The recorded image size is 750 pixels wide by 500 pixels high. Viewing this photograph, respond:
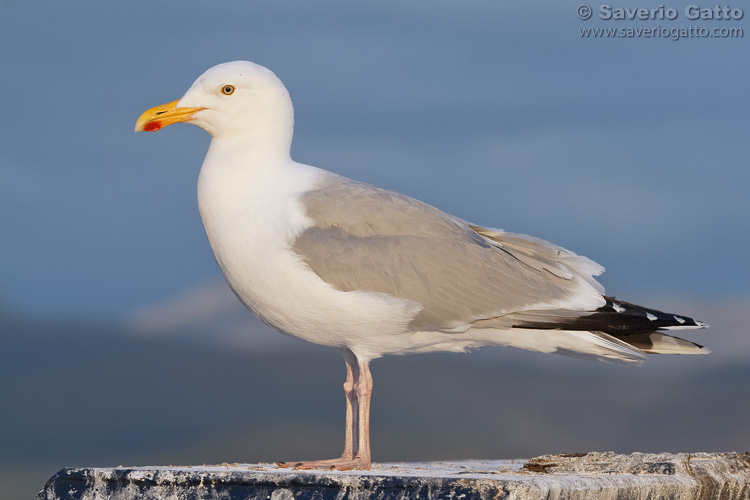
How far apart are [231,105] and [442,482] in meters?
3.27

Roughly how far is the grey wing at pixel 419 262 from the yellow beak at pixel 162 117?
3.89 feet

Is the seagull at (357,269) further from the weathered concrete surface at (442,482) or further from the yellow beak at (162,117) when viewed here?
the weathered concrete surface at (442,482)

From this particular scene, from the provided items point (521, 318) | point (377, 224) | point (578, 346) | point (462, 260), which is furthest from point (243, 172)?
point (578, 346)

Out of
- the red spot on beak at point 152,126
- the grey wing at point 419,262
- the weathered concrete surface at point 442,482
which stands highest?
the red spot on beak at point 152,126

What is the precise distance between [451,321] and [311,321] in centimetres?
93

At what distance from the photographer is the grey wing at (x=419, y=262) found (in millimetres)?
6051

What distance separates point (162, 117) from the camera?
22.1 ft

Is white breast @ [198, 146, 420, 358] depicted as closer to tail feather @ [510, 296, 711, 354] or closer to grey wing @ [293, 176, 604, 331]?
grey wing @ [293, 176, 604, 331]

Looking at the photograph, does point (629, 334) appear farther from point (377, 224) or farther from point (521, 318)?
point (377, 224)

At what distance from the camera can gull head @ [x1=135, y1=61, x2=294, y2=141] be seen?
666 centimetres

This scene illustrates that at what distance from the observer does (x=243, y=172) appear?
21.3 ft

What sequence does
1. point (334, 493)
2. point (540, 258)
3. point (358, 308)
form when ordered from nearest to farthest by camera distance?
point (334, 493)
point (358, 308)
point (540, 258)

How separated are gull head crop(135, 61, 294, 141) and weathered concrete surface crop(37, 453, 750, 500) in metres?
2.41

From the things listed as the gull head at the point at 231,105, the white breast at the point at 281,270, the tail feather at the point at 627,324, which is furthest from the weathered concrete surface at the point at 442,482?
the gull head at the point at 231,105
